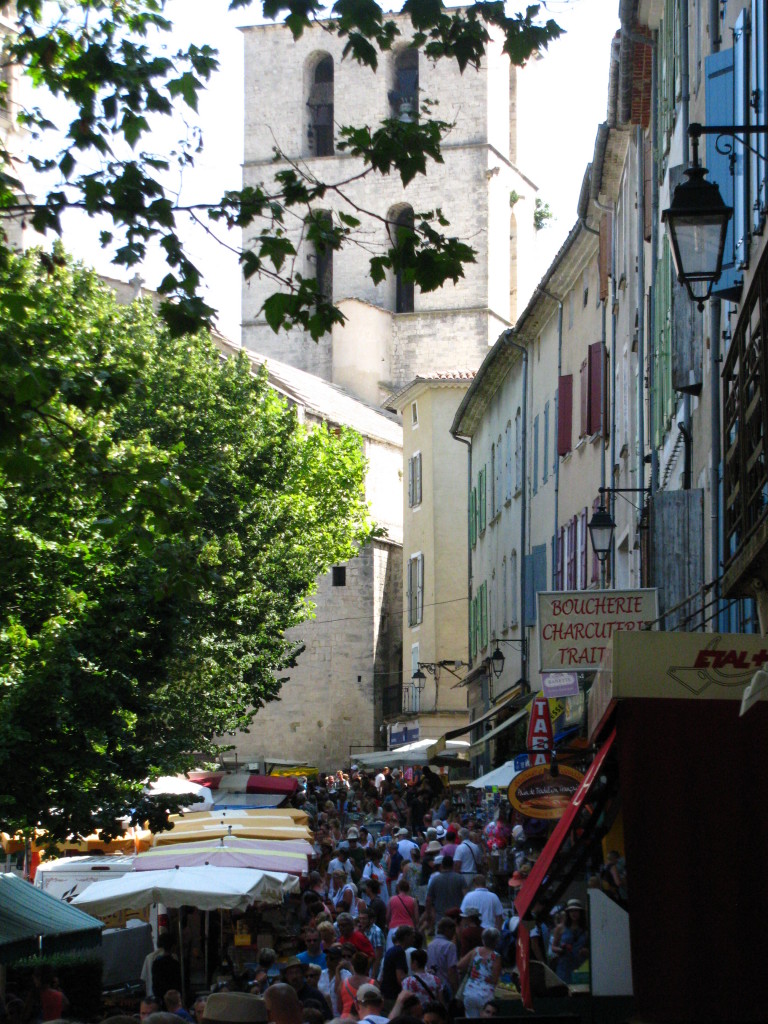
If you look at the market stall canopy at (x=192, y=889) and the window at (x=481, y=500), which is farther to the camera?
the window at (x=481, y=500)

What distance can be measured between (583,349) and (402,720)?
954 inches

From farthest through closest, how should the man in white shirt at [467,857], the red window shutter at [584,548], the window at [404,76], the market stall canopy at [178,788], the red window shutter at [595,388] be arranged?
the window at [404,76]
the market stall canopy at [178,788]
the red window shutter at [584,548]
the red window shutter at [595,388]
the man in white shirt at [467,857]

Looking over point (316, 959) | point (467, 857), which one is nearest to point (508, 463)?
point (467, 857)

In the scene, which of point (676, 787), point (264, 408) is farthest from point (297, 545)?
point (676, 787)

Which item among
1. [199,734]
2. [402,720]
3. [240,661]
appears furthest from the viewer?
[402,720]

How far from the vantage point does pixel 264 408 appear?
1304 inches

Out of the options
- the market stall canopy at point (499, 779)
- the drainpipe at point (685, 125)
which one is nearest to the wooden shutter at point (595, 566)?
the market stall canopy at point (499, 779)

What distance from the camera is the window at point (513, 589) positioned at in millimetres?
29578

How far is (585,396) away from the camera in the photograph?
2211 cm

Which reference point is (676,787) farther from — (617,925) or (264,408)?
(264,408)

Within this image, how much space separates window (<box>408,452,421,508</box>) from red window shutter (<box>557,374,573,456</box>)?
2038 centimetres

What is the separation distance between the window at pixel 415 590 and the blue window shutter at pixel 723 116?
33527 mm

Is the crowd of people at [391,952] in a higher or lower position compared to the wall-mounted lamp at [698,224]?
lower

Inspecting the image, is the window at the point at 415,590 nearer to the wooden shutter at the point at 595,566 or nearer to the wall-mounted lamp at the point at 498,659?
the wall-mounted lamp at the point at 498,659
